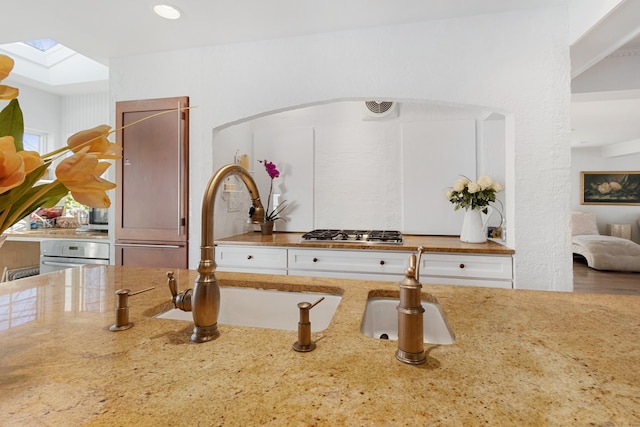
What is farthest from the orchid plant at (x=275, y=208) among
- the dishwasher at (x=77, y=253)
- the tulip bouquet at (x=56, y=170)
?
the tulip bouquet at (x=56, y=170)

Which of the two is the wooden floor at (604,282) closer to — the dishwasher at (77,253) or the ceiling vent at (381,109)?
the ceiling vent at (381,109)

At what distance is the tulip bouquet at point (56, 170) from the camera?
1.62ft

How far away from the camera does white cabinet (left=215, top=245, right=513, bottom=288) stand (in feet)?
7.06

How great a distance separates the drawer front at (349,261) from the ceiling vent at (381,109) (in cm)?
141

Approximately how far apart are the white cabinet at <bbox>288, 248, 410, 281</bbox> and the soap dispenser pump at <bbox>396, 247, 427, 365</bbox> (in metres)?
1.64

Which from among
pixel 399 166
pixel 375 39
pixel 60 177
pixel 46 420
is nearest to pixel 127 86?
pixel 375 39

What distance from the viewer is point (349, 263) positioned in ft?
7.79

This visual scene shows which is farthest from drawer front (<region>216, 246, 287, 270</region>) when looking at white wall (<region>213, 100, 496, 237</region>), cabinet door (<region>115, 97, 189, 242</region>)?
cabinet door (<region>115, 97, 189, 242</region>)

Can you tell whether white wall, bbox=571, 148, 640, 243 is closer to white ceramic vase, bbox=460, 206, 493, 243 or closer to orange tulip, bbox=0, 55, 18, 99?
white ceramic vase, bbox=460, 206, 493, 243

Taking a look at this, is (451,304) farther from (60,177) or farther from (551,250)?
(551,250)

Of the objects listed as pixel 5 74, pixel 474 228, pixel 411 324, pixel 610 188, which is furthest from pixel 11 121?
pixel 610 188

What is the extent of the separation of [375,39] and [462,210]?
161cm

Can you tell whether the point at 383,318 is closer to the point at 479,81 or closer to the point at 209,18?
the point at 479,81

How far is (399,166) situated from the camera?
3006 mm
